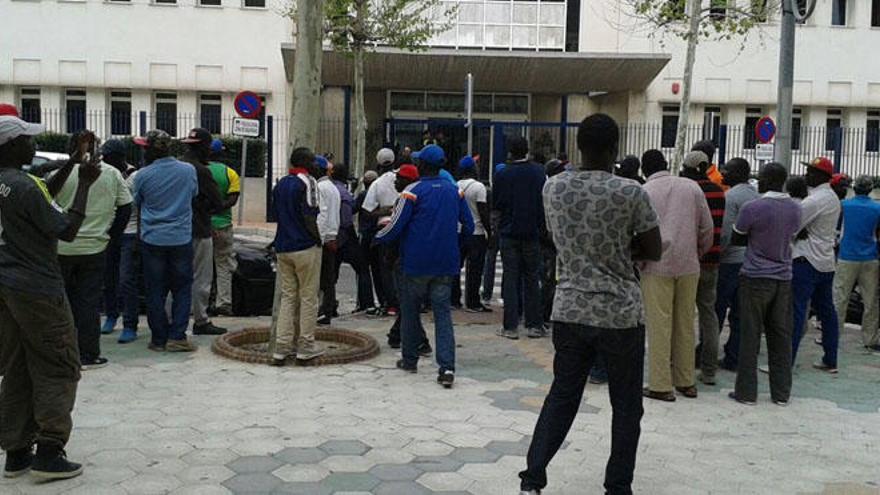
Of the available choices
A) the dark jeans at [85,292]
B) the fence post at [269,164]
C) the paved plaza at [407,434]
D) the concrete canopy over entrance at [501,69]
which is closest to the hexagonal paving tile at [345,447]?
the paved plaza at [407,434]

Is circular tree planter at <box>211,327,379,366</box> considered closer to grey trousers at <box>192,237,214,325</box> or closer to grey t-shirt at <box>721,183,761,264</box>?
grey trousers at <box>192,237,214,325</box>

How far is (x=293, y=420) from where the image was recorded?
632 centimetres

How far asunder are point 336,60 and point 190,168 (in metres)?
Result: 17.8

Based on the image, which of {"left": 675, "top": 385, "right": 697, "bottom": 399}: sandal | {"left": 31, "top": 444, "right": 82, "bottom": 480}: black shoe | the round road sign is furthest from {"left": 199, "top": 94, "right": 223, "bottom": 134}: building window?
{"left": 31, "top": 444, "right": 82, "bottom": 480}: black shoe

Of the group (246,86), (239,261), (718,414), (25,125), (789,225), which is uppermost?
(246,86)

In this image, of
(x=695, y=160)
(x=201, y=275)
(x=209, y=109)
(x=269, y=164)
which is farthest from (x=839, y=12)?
(x=201, y=275)

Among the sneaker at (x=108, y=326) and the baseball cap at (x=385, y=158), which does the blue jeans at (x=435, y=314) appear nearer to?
the sneaker at (x=108, y=326)

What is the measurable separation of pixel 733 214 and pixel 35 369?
589 cm

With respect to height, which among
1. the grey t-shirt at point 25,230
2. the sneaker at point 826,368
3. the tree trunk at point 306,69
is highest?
the tree trunk at point 306,69

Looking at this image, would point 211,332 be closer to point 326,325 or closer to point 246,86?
point 326,325

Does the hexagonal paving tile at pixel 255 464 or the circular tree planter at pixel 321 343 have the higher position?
the circular tree planter at pixel 321 343

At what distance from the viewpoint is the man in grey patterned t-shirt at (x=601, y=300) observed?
15.3 feet

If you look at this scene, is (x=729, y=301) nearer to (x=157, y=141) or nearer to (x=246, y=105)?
(x=157, y=141)

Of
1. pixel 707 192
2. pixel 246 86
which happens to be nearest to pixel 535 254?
pixel 707 192
